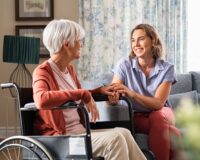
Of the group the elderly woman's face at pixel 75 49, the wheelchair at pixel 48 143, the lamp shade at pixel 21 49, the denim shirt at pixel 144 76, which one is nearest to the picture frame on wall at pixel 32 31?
the lamp shade at pixel 21 49

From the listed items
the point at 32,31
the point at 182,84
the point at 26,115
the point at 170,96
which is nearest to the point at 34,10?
the point at 32,31

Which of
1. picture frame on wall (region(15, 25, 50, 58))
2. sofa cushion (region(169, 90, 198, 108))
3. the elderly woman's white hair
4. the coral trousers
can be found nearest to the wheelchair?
the elderly woman's white hair

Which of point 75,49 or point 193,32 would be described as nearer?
point 75,49

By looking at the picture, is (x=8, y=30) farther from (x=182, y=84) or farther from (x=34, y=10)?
(x=182, y=84)

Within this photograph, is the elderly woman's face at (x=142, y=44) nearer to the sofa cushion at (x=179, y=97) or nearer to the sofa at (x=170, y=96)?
the sofa at (x=170, y=96)

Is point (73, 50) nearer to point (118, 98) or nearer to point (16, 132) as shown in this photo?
point (118, 98)

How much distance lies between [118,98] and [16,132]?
2.75 metres

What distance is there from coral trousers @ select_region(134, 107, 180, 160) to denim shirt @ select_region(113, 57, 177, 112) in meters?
0.16

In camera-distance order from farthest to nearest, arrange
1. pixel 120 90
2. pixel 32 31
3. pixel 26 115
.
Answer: pixel 32 31, pixel 120 90, pixel 26 115

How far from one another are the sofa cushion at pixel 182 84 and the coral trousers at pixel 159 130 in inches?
42.8

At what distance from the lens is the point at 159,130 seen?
2453 mm

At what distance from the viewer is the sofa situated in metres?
2.41

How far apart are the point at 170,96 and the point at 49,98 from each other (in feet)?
5.42

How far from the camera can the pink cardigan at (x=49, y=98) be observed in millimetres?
1939
